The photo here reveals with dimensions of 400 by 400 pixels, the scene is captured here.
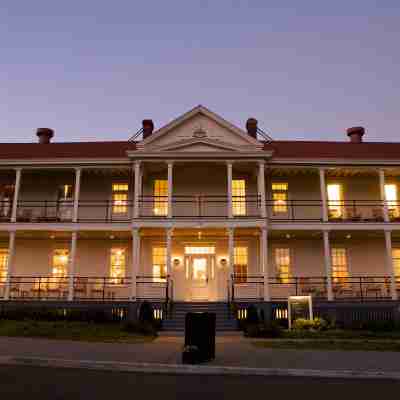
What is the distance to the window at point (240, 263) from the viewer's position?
20.1 m

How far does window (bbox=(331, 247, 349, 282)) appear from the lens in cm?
2075

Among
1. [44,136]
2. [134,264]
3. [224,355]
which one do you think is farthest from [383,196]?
[44,136]

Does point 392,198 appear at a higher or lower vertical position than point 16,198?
higher

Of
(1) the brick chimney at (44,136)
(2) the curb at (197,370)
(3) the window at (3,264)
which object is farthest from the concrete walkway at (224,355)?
(1) the brick chimney at (44,136)

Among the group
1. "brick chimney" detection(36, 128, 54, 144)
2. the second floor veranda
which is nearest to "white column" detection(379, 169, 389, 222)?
the second floor veranda

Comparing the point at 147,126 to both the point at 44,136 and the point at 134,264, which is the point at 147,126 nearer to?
the point at 44,136

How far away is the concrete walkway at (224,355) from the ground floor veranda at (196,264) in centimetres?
716

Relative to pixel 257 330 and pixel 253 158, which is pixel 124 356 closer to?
pixel 257 330

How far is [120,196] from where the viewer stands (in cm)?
2155

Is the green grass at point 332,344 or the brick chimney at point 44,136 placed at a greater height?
the brick chimney at point 44,136

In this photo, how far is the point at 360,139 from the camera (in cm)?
2552

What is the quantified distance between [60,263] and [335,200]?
1345cm

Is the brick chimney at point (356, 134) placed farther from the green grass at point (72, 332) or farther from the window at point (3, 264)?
the window at point (3, 264)

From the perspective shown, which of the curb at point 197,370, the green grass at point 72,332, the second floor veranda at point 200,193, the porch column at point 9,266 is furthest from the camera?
the second floor veranda at point 200,193
